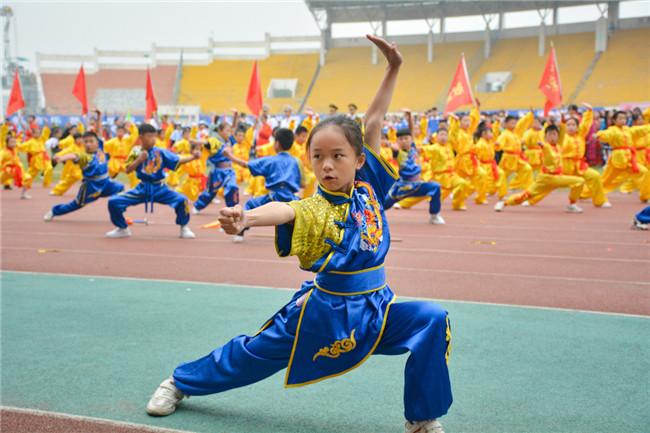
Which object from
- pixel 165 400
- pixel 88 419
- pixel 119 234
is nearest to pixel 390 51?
pixel 165 400

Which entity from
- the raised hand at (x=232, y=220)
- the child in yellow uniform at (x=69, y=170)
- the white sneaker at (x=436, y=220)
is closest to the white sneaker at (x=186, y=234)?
the white sneaker at (x=436, y=220)

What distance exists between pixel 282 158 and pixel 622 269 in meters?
4.25

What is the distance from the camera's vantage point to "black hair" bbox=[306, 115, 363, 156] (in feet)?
9.64

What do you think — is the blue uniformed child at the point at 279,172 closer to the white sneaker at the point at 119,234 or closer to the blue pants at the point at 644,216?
the white sneaker at the point at 119,234

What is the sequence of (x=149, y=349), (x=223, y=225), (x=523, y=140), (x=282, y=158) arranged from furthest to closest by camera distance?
(x=523, y=140)
(x=282, y=158)
(x=149, y=349)
(x=223, y=225)

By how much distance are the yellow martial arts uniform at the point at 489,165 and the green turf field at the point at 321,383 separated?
1065 cm

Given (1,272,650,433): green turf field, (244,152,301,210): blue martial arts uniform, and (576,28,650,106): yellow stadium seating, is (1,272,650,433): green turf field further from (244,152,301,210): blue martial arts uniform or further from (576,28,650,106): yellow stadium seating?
(576,28,650,106): yellow stadium seating

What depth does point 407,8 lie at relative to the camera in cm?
4309

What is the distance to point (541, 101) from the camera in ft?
115

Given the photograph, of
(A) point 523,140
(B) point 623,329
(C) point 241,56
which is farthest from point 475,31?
(B) point 623,329

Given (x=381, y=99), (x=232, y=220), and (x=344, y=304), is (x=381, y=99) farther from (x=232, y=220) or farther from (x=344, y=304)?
(x=232, y=220)

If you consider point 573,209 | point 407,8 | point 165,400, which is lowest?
point 573,209

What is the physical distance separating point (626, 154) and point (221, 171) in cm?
801

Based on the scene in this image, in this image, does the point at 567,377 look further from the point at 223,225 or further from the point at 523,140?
the point at 523,140
